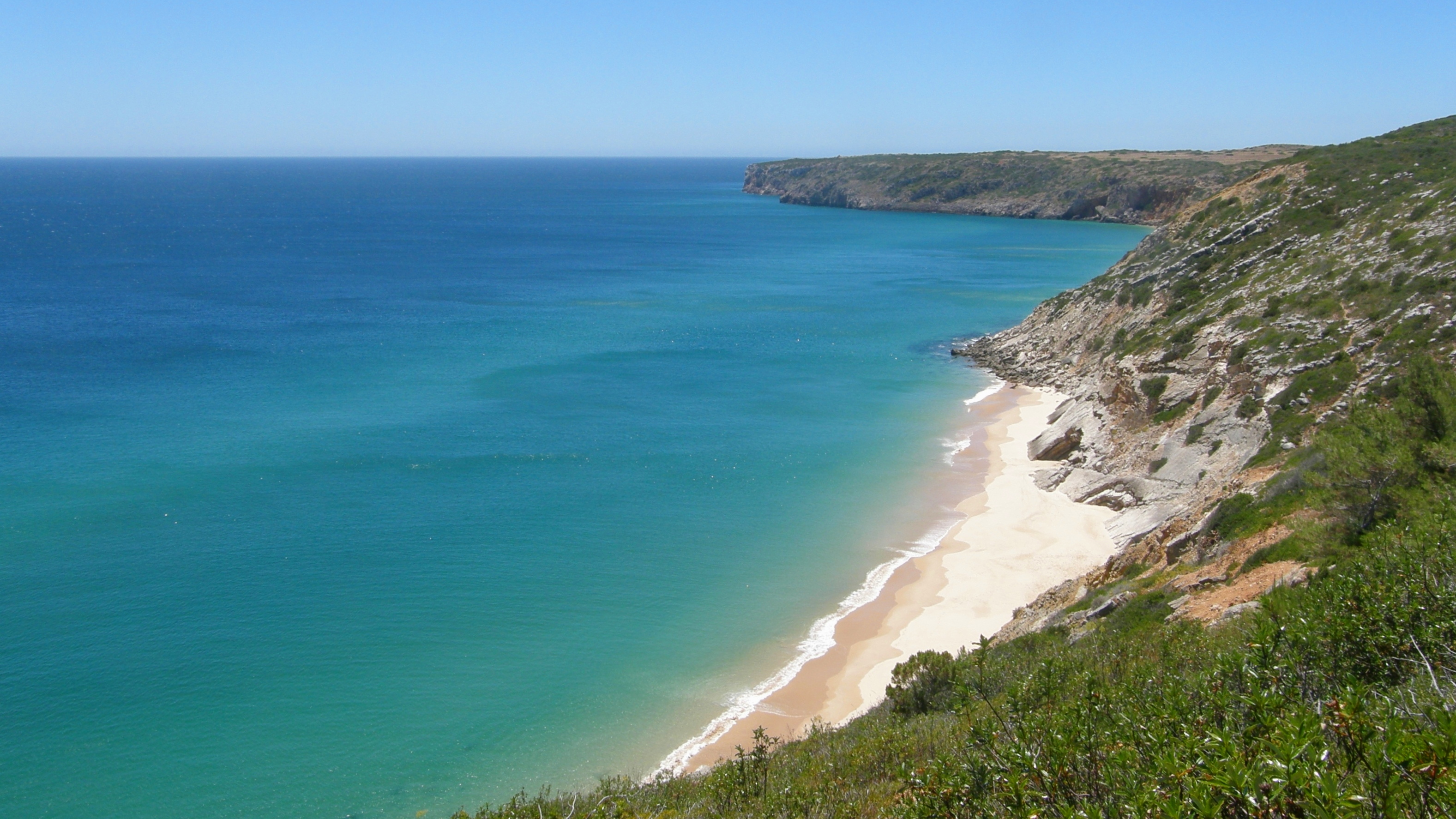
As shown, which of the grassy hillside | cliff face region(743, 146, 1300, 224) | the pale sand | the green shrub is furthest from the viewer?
cliff face region(743, 146, 1300, 224)

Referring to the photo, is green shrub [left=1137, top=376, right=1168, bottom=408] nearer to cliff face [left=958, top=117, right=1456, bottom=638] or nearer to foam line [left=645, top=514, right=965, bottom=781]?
cliff face [left=958, top=117, right=1456, bottom=638]

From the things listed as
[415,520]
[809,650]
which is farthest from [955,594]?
[415,520]

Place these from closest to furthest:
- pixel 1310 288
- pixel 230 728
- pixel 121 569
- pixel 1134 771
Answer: pixel 1134 771, pixel 230 728, pixel 121 569, pixel 1310 288

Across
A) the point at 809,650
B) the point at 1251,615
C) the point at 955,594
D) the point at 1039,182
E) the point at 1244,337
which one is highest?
the point at 1039,182

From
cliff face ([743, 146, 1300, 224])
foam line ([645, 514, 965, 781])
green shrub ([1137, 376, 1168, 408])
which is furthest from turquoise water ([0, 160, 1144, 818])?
cliff face ([743, 146, 1300, 224])

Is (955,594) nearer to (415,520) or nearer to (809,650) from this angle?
(809,650)

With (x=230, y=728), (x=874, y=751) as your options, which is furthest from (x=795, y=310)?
(x=874, y=751)

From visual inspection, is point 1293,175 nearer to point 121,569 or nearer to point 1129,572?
point 1129,572
